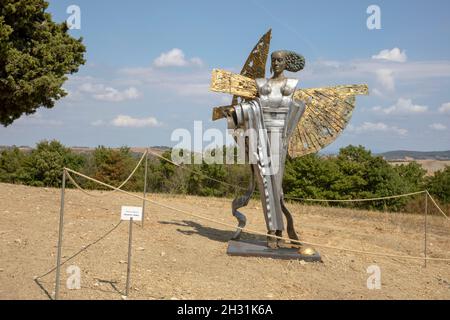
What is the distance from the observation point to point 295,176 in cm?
2541

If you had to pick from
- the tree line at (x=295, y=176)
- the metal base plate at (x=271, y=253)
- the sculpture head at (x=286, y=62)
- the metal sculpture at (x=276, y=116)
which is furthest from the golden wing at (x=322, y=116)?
the tree line at (x=295, y=176)

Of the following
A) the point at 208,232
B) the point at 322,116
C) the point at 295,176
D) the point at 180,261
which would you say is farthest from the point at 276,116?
the point at 295,176

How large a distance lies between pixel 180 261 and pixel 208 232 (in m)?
2.41

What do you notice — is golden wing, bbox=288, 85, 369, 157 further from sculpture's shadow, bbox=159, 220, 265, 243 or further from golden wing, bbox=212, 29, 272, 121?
sculpture's shadow, bbox=159, 220, 265, 243

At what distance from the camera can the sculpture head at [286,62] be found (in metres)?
7.22

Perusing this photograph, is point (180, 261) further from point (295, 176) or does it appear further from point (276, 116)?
point (295, 176)

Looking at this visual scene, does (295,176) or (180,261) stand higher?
(295,176)

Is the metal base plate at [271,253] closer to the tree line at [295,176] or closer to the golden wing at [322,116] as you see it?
the golden wing at [322,116]

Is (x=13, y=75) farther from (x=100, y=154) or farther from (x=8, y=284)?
(x=100, y=154)

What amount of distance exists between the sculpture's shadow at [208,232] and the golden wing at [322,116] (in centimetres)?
221

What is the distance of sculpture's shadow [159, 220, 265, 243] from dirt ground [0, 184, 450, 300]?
0.02m

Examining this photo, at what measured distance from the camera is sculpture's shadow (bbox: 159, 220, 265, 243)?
8.70 metres
